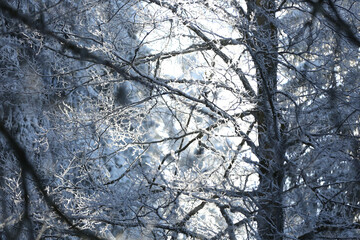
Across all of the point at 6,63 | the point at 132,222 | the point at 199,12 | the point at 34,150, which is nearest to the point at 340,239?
the point at 132,222

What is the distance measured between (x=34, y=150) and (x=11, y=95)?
2.57ft

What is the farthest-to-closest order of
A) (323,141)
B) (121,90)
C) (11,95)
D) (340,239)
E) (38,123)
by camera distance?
(121,90) < (38,123) < (11,95) < (323,141) < (340,239)

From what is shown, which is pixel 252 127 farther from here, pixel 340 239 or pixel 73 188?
pixel 73 188

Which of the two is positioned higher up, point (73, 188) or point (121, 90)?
point (121, 90)

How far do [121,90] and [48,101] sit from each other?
7.05 feet

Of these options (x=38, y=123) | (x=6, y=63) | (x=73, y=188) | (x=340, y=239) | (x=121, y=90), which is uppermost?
(x=121, y=90)

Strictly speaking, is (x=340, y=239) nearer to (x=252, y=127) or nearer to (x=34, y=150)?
(x=252, y=127)

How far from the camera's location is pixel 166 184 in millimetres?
4402

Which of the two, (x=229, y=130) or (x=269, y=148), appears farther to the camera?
(x=229, y=130)

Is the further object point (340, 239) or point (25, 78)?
point (25, 78)

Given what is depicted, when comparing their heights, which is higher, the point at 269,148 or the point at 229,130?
the point at 229,130

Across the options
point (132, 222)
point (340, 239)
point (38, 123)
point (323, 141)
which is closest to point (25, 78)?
point (38, 123)

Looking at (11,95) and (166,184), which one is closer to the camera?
(166,184)

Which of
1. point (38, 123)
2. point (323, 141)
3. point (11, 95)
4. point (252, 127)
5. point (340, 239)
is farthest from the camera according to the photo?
point (38, 123)
